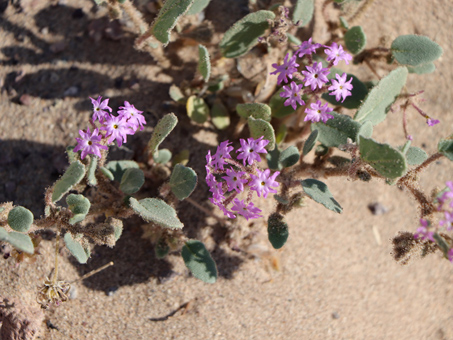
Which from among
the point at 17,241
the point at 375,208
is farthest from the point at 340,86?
the point at 17,241

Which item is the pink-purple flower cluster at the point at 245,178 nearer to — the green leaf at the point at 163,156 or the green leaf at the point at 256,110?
the green leaf at the point at 256,110

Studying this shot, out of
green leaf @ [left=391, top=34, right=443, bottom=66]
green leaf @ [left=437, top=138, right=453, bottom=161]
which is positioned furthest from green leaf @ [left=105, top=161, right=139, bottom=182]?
green leaf @ [left=391, top=34, right=443, bottom=66]

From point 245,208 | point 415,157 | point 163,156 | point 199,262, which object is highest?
point 415,157

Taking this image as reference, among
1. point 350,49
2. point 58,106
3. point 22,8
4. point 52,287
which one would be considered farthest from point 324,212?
point 22,8

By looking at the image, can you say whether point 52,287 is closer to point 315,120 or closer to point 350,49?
point 315,120

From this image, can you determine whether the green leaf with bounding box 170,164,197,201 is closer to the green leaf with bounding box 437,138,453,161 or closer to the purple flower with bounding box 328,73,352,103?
the purple flower with bounding box 328,73,352,103

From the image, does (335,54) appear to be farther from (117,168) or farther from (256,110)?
(117,168)

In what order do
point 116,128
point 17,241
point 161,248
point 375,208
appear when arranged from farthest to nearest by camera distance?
point 375,208
point 161,248
point 116,128
point 17,241
